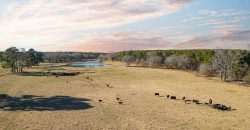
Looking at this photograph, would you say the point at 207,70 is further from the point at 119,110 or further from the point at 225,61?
the point at 119,110

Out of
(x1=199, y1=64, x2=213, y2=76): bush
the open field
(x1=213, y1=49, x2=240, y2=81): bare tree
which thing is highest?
(x1=213, y1=49, x2=240, y2=81): bare tree

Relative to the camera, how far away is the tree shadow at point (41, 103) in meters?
63.3

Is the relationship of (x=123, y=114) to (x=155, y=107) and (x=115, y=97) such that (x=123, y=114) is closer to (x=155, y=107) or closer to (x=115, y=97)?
(x=155, y=107)

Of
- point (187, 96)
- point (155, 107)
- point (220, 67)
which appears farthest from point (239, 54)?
point (155, 107)

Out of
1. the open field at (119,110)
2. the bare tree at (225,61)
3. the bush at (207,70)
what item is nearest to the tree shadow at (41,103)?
the open field at (119,110)

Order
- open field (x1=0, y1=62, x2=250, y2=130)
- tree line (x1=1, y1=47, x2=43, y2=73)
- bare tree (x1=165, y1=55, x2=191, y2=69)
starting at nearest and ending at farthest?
1. open field (x1=0, y1=62, x2=250, y2=130)
2. tree line (x1=1, y1=47, x2=43, y2=73)
3. bare tree (x1=165, y1=55, x2=191, y2=69)

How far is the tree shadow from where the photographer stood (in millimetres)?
63281

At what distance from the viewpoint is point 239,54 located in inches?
4673

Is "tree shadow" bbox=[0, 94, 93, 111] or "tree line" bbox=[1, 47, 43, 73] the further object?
"tree line" bbox=[1, 47, 43, 73]

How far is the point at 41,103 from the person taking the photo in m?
69.0

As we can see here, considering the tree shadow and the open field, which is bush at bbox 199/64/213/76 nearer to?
the open field

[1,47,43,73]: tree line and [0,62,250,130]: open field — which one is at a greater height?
[1,47,43,73]: tree line

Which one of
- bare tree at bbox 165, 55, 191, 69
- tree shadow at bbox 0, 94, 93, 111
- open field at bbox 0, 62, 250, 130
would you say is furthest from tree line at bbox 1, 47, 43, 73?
bare tree at bbox 165, 55, 191, 69

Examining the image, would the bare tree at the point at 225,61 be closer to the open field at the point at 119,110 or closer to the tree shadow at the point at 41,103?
the open field at the point at 119,110
